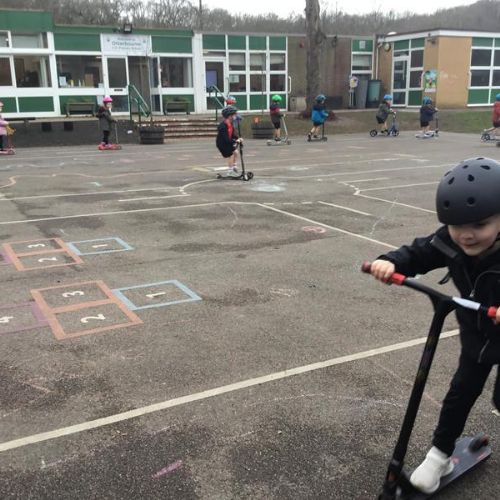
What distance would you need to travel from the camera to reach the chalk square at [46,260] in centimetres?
637

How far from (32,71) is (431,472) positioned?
95.0 feet

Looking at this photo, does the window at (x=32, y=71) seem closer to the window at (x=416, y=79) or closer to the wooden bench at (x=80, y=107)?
the wooden bench at (x=80, y=107)

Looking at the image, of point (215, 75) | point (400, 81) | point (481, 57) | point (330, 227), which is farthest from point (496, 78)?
point (330, 227)

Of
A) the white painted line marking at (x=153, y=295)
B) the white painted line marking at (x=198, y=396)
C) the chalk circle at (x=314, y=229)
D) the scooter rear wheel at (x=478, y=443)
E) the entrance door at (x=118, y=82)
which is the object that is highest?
the entrance door at (x=118, y=82)

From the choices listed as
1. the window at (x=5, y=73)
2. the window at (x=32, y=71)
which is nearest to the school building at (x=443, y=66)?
the window at (x=32, y=71)

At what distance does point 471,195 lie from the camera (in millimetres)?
2189

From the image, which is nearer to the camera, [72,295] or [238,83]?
[72,295]

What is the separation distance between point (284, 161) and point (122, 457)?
46.7ft

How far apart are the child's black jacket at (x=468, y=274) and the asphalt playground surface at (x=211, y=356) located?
79cm

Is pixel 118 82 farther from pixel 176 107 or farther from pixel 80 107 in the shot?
pixel 176 107

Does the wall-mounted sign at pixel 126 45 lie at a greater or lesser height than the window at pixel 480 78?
greater

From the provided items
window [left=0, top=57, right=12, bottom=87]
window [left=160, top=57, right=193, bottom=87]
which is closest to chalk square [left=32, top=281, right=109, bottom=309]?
window [left=0, top=57, right=12, bottom=87]

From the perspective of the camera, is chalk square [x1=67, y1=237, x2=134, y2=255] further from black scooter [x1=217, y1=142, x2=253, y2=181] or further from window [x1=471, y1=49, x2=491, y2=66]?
window [x1=471, y1=49, x2=491, y2=66]

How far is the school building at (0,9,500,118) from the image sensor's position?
27.0m
